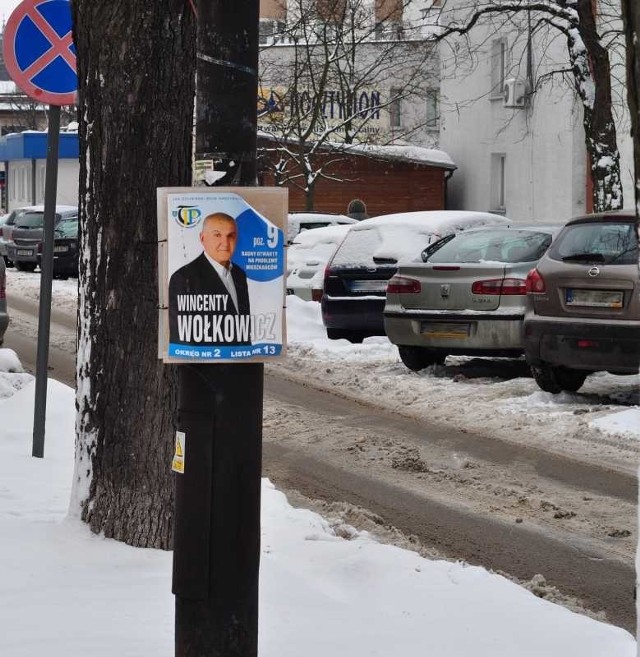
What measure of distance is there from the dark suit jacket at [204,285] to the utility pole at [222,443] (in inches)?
5.8

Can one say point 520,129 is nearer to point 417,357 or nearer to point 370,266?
point 370,266

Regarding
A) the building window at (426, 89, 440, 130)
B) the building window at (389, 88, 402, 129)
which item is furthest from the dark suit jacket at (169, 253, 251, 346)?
Answer: the building window at (389, 88, 402, 129)

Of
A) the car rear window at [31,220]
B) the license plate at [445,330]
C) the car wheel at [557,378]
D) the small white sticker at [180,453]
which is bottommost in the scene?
the car wheel at [557,378]

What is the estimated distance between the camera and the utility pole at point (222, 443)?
390cm

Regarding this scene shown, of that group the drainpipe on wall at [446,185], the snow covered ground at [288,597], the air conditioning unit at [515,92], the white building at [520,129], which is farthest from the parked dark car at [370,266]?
the drainpipe on wall at [446,185]

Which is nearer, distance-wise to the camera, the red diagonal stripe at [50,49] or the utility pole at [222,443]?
the utility pole at [222,443]

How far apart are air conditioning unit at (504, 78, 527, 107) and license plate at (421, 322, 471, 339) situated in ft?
64.8

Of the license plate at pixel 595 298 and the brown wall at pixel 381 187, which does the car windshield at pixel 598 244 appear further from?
the brown wall at pixel 381 187

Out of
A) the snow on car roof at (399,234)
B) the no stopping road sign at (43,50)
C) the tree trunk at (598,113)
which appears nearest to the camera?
the no stopping road sign at (43,50)

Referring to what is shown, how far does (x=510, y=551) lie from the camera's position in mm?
7066

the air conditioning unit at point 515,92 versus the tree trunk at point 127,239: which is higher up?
the air conditioning unit at point 515,92

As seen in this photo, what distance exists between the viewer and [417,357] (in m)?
14.2

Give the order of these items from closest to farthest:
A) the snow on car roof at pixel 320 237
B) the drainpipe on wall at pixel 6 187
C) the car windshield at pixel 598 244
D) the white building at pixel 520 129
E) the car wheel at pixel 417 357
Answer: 1. the car windshield at pixel 598 244
2. the car wheel at pixel 417 357
3. the snow on car roof at pixel 320 237
4. the white building at pixel 520 129
5. the drainpipe on wall at pixel 6 187

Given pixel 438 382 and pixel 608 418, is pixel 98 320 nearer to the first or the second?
pixel 608 418
